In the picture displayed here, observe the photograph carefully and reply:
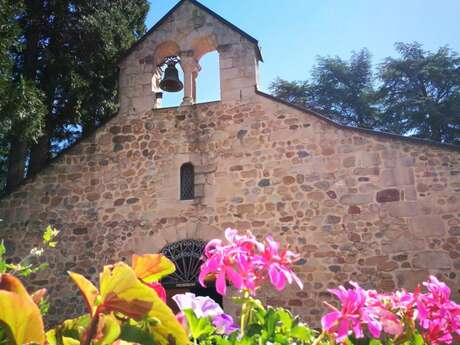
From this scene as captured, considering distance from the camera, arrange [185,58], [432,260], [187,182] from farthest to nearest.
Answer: [185,58]
[187,182]
[432,260]

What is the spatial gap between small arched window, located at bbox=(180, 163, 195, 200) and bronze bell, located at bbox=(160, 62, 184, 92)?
1523 millimetres

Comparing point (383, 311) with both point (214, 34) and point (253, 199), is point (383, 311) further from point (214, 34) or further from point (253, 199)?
point (214, 34)

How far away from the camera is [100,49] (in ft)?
35.7

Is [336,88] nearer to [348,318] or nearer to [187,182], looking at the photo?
[187,182]

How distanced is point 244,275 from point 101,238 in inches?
280

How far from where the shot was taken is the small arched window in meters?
7.81

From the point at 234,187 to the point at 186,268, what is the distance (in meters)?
1.62

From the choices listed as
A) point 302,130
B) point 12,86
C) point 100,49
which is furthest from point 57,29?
point 302,130

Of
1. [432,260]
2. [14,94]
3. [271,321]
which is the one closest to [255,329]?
[271,321]

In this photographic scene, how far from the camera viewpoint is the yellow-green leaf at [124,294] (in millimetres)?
796

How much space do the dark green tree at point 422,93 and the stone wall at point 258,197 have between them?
1156 centimetres

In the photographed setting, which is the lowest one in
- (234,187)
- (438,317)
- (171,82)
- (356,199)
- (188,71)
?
(438,317)

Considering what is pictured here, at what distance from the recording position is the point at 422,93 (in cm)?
1861

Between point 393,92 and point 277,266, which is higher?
point 393,92
